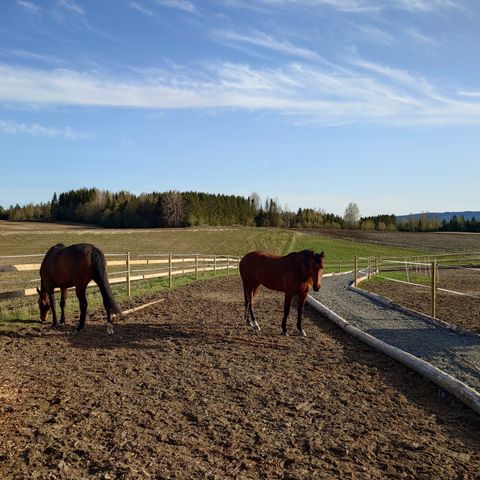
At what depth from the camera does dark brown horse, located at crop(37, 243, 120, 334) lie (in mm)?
8344

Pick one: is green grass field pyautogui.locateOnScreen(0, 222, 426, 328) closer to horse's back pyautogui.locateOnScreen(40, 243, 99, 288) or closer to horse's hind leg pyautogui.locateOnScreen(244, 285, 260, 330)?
horse's back pyautogui.locateOnScreen(40, 243, 99, 288)

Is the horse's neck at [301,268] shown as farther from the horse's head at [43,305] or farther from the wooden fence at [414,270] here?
the horse's head at [43,305]

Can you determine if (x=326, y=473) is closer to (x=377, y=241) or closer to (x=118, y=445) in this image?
(x=118, y=445)

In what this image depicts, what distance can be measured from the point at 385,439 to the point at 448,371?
243cm

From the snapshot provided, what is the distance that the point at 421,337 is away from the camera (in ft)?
27.1

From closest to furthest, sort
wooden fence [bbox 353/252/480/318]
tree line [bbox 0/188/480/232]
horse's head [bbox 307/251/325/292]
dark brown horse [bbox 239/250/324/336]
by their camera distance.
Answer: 1. horse's head [bbox 307/251/325/292]
2. dark brown horse [bbox 239/250/324/336]
3. wooden fence [bbox 353/252/480/318]
4. tree line [bbox 0/188/480/232]

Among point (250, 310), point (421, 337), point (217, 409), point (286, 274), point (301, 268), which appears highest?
point (301, 268)

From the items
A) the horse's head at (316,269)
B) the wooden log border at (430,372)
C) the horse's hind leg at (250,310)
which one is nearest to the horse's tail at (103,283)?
the horse's hind leg at (250,310)

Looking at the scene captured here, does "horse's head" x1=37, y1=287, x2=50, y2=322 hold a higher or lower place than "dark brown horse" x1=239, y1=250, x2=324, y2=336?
lower

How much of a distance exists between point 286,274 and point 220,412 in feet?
14.1

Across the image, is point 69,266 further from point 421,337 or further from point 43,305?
point 421,337

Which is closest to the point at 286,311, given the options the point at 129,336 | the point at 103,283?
the point at 129,336

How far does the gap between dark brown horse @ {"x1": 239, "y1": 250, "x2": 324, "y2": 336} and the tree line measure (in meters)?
74.8

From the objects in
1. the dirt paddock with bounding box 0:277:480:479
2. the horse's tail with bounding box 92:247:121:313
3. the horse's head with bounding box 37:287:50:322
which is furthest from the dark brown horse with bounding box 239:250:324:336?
the horse's head with bounding box 37:287:50:322
